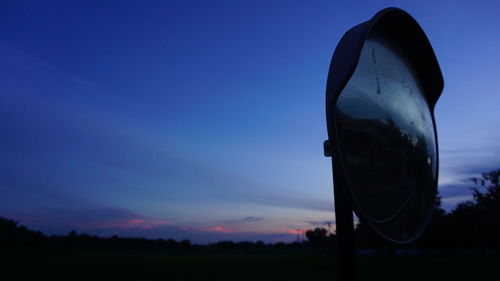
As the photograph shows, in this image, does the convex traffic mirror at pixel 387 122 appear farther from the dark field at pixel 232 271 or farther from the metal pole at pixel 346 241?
the dark field at pixel 232 271

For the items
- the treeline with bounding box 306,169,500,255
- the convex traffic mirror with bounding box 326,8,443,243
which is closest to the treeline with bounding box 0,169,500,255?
the treeline with bounding box 306,169,500,255

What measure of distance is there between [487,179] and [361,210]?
175 feet

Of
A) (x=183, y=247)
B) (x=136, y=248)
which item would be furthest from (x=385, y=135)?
(x=183, y=247)

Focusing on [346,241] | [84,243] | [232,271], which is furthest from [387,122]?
[84,243]

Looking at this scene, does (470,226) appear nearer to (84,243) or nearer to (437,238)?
(437,238)

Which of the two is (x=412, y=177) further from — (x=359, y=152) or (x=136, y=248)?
(x=136, y=248)

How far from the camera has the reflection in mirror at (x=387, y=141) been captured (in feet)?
6.29

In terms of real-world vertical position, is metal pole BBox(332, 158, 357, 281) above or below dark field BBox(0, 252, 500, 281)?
above

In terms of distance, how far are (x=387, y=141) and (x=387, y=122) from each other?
0.36 feet

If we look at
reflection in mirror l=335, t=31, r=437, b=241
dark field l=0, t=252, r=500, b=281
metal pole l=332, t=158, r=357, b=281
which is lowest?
dark field l=0, t=252, r=500, b=281

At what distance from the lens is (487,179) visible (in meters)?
47.4

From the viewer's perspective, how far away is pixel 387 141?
2.20 metres

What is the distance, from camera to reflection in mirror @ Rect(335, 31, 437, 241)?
1917mm

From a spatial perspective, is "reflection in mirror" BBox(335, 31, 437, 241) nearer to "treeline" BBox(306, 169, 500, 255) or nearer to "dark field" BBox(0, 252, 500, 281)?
"dark field" BBox(0, 252, 500, 281)
